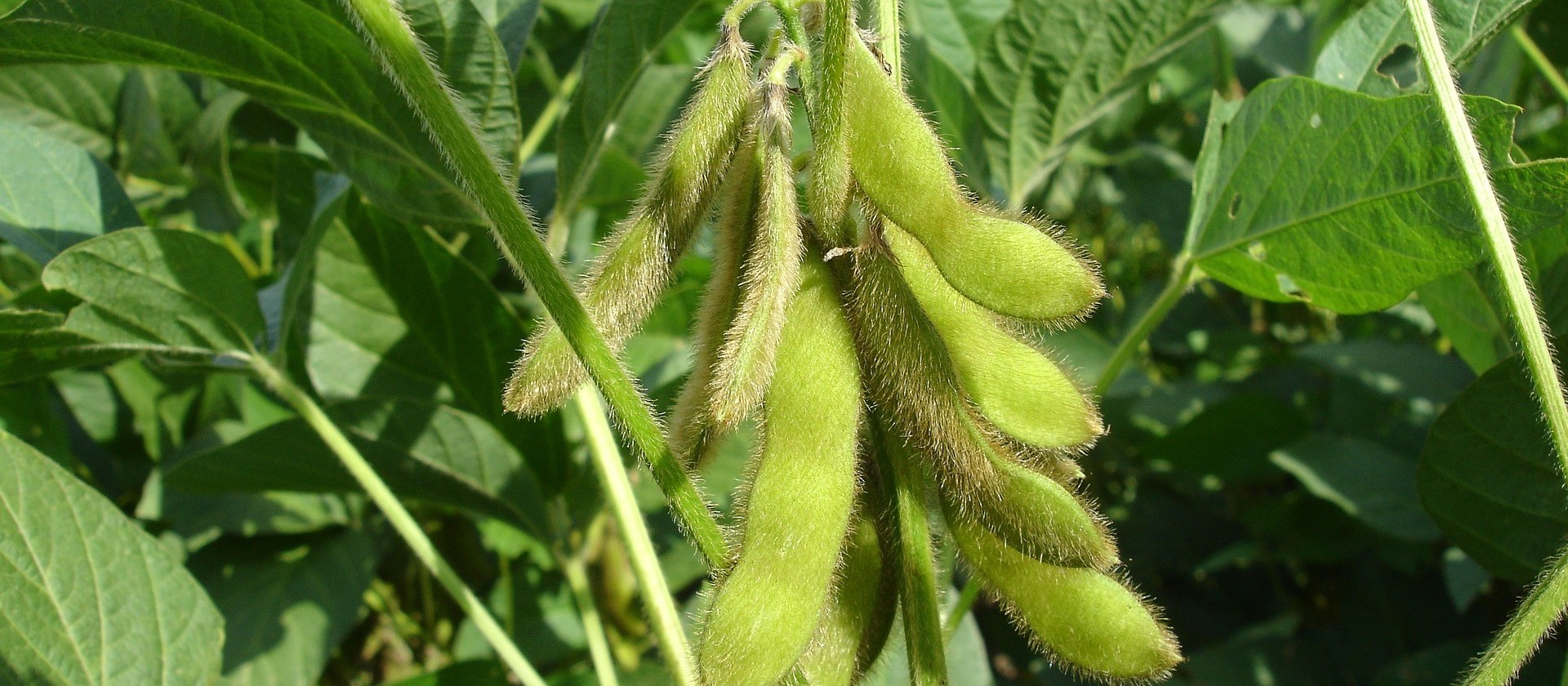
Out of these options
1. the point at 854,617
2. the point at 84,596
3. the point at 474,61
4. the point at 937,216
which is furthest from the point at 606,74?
the point at 84,596

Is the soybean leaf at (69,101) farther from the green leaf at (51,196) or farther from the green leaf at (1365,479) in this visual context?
the green leaf at (1365,479)

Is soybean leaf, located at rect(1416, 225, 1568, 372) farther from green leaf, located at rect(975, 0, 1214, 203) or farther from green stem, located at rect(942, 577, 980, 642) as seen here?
green stem, located at rect(942, 577, 980, 642)

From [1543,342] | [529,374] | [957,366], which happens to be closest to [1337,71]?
[1543,342]

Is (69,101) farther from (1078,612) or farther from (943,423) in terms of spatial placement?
(1078,612)

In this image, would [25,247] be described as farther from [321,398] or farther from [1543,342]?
[1543,342]

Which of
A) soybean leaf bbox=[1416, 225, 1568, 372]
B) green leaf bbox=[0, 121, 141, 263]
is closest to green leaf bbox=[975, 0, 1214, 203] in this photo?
soybean leaf bbox=[1416, 225, 1568, 372]

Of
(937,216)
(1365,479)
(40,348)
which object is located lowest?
(1365,479)
